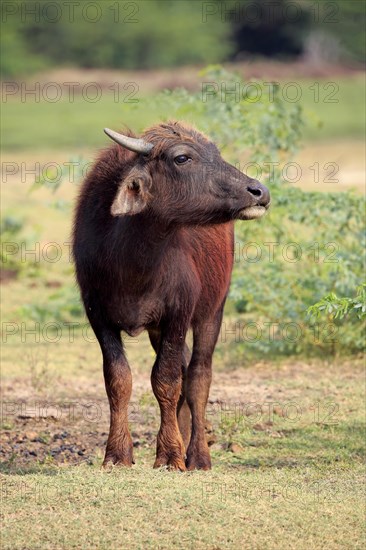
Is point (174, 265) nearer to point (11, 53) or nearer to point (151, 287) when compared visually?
point (151, 287)

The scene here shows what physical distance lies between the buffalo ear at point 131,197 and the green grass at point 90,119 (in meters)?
20.0

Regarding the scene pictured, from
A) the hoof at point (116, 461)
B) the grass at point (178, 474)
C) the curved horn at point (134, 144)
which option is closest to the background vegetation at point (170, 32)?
the grass at point (178, 474)

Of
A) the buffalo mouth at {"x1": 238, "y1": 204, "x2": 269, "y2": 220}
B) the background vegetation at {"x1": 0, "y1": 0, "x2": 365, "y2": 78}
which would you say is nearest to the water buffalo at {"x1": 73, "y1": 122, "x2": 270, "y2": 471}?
the buffalo mouth at {"x1": 238, "y1": 204, "x2": 269, "y2": 220}

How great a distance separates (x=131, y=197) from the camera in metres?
6.98

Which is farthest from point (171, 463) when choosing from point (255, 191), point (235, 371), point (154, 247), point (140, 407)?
point (235, 371)

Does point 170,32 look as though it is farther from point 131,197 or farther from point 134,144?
point 131,197

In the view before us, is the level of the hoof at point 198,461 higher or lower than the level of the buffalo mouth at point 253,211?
lower

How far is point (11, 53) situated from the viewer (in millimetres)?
37656

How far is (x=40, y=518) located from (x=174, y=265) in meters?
1.96

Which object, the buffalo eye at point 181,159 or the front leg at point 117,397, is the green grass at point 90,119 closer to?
the buffalo eye at point 181,159

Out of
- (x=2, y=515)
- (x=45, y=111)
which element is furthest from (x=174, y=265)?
(x=45, y=111)

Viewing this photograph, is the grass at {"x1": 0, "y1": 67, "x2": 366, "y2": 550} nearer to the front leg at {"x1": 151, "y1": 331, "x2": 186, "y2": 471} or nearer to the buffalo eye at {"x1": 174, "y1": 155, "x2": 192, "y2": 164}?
the front leg at {"x1": 151, "y1": 331, "x2": 186, "y2": 471}

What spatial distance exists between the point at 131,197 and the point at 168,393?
1150mm

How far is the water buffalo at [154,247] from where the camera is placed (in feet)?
23.3
